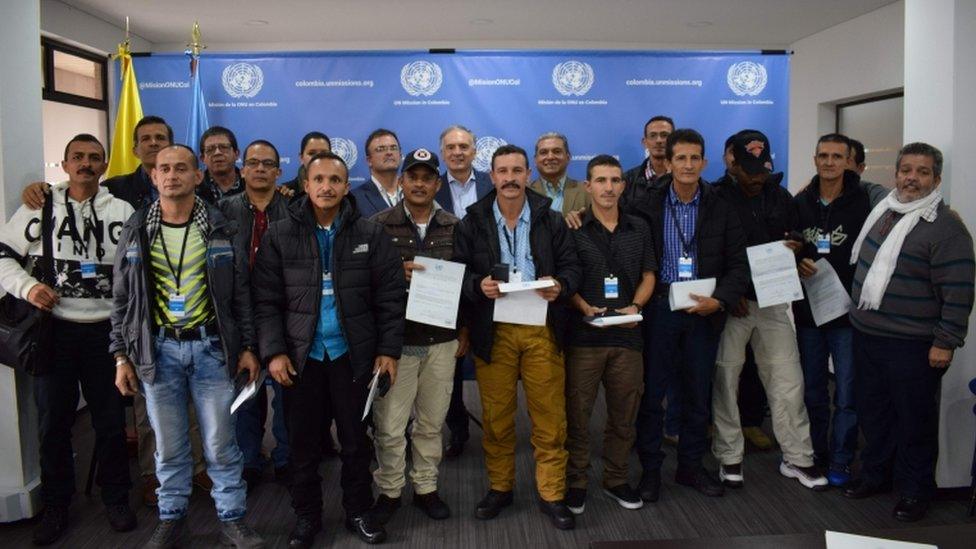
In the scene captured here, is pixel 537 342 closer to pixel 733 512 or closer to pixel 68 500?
pixel 733 512

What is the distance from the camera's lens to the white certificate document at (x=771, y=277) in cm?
335

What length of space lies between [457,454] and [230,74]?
3110mm

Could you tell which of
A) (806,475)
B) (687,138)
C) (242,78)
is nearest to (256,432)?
(242,78)

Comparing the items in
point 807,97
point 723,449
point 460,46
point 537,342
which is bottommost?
point 723,449

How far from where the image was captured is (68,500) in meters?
3.18

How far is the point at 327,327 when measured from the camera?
289cm

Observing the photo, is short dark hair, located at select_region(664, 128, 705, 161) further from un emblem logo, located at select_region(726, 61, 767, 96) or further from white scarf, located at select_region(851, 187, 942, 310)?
un emblem logo, located at select_region(726, 61, 767, 96)

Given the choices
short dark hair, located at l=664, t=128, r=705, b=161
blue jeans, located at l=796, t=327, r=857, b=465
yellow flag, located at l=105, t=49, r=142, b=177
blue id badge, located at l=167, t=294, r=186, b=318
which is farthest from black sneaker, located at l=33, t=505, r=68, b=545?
blue jeans, located at l=796, t=327, r=857, b=465

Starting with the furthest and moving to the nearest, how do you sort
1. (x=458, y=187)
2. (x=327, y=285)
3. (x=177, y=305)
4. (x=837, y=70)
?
(x=837, y=70)
(x=458, y=187)
(x=327, y=285)
(x=177, y=305)

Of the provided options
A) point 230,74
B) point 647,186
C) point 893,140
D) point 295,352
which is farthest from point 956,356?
point 230,74

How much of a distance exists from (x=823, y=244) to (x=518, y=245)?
Result: 1.76m

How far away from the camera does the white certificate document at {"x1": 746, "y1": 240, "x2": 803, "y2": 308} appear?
11.0ft

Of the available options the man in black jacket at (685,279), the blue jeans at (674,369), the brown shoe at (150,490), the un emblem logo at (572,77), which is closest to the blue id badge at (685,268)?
the man in black jacket at (685,279)

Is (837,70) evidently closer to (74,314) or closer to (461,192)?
(461,192)
